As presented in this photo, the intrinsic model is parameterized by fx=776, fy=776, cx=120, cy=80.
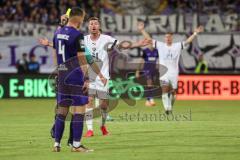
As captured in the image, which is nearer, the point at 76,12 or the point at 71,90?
the point at 76,12

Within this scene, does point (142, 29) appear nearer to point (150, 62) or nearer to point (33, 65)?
point (150, 62)

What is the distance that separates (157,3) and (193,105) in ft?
28.7

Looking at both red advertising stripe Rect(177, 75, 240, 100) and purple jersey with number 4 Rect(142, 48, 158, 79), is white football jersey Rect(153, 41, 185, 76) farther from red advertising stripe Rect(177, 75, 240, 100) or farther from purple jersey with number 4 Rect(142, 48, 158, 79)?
red advertising stripe Rect(177, 75, 240, 100)

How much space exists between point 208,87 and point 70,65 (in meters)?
17.2

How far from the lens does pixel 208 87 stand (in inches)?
1166

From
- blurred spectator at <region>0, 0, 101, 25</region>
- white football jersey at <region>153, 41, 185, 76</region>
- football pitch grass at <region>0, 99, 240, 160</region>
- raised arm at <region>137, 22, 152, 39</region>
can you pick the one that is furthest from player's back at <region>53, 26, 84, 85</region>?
blurred spectator at <region>0, 0, 101, 25</region>

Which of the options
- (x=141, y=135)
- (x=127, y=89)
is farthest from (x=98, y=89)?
(x=127, y=89)

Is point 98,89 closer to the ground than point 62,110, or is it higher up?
higher up

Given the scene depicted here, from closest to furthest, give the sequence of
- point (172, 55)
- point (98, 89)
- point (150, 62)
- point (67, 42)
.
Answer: point (67, 42) < point (98, 89) < point (172, 55) < point (150, 62)

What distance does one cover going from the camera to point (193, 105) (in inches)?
1037

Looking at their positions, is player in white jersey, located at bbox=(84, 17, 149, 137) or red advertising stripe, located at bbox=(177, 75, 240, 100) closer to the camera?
player in white jersey, located at bbox=(84, 17, 149, 137)

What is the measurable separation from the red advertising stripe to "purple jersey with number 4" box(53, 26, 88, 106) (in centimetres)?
1677

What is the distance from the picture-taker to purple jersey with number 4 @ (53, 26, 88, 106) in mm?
12859

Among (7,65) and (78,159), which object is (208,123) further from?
(7,65)
